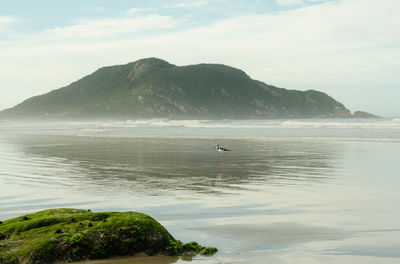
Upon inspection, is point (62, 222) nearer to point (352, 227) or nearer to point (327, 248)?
point (327, 248)

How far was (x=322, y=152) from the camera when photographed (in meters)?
25.5

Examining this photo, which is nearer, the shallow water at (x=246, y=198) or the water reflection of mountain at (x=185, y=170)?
the shallow water at (x=246, y=198)

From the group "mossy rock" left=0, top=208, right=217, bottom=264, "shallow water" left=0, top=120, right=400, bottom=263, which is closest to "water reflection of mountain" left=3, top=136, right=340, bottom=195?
"shallow water" left=0, top=120, right=400, bottom=263

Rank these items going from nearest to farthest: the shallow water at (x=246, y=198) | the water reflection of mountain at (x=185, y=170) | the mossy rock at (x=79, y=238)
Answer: the mossy rock at (x=79, y=238), the shallow water at (x=246, y=198), the water reflection of mountain at (x=185, y=170)

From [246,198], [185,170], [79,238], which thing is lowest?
[246,198]

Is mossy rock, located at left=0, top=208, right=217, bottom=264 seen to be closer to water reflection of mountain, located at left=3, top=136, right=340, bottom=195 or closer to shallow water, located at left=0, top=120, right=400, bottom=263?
shallow water, located at left=0, top=120, right=400, bottom=263

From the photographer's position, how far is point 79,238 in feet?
21.9

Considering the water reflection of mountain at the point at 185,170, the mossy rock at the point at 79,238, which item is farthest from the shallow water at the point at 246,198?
the mossy rock at the point at 79,238

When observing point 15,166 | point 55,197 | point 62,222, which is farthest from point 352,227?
point 15,166

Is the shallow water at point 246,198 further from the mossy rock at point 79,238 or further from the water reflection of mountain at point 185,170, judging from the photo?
the mossy rock at point 79,238

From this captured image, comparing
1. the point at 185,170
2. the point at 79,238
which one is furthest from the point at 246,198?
the point at 185,170

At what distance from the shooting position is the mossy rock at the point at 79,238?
21.3ft

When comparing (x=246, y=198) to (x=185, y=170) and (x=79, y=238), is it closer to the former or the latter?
(x=79, y=238)

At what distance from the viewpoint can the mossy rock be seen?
650cm
